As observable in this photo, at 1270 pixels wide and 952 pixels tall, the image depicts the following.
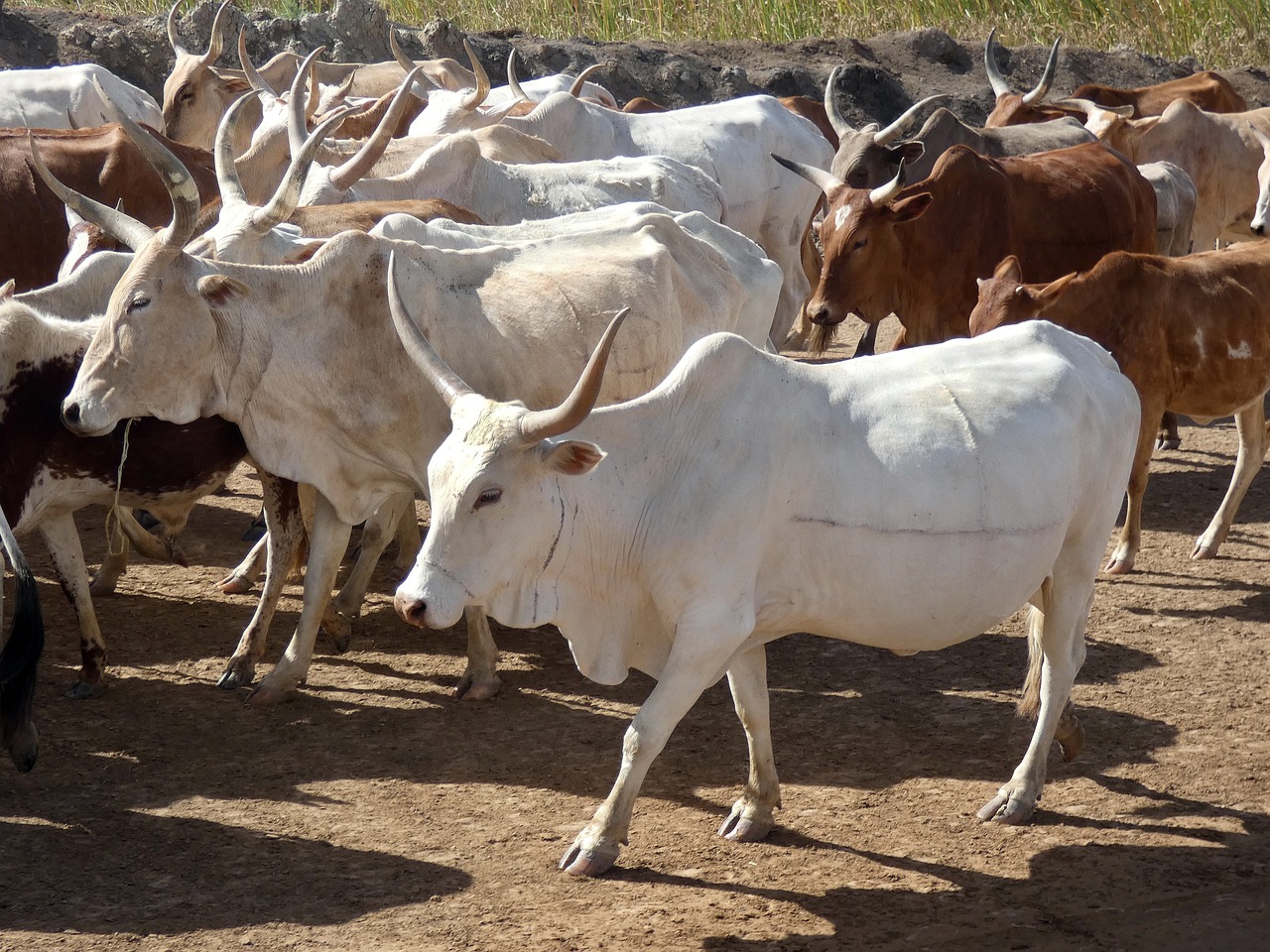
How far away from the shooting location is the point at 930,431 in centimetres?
441

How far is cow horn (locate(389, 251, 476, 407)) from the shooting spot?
4.30 m

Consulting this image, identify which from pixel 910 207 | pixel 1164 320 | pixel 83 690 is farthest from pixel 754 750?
pixel 910 207

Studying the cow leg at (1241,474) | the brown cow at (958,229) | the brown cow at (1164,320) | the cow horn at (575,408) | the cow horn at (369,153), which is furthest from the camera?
the brown cow at (958,229)

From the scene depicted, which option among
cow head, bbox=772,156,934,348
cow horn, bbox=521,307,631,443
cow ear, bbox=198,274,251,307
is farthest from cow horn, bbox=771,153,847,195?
cow horn, bbox=521,307,631,443

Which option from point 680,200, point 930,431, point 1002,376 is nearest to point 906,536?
point 930,431

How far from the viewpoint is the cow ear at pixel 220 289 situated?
17.2 ft

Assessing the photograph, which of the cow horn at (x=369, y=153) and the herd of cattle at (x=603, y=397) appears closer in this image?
the herd of cattle at (x=603, y=397)

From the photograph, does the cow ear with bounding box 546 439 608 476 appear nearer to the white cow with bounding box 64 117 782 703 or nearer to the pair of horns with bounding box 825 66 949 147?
the white cow with bounding box 64 117 782 703

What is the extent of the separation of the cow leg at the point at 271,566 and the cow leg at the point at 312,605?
0.17 m

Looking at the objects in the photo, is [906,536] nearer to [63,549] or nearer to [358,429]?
[358,429]

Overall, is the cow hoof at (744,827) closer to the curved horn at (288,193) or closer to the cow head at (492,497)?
the cow head at (492,497)

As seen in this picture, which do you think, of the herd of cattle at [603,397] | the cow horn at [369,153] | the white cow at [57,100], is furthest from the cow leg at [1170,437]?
the white cow at [57,100]

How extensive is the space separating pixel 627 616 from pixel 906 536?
81cm

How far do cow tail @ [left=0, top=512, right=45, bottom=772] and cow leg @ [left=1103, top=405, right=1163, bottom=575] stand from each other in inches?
178
